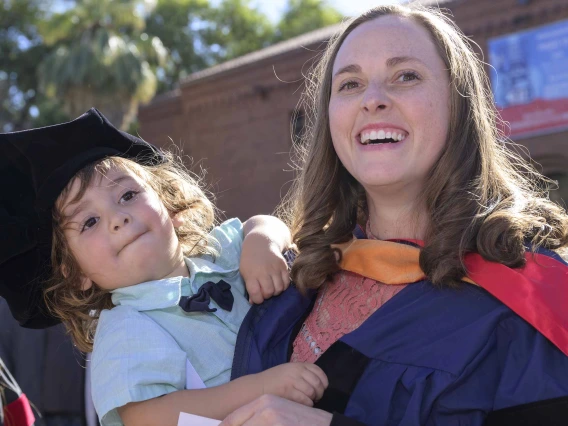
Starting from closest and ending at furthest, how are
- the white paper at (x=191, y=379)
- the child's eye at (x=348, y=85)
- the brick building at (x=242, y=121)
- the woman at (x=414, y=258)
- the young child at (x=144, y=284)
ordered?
the woman at (x=414, y=258), the young child at (x=144, y=284), the white paper at (x=191, y=379), the child's eye at (x=348, y=85), the brick building at (x=242, y=121)

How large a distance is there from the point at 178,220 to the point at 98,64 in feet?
58.8

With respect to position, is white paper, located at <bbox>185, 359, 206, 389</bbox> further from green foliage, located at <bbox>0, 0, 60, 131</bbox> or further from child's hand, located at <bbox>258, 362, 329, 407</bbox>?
green foliage, located at <bbox>0, 0, 60, 131</bbox>

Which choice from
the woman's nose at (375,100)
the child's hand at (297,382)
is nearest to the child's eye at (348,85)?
the woman's nose at (375,100)

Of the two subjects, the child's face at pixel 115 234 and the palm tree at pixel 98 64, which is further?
the palm tree at pixel 98 64

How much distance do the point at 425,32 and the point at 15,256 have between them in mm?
1626

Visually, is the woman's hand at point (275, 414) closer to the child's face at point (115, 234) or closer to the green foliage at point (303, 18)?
the child's face at point (115, 234)

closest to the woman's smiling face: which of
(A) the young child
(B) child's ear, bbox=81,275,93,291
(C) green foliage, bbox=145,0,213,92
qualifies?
(A) the young child

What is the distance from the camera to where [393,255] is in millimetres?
2334

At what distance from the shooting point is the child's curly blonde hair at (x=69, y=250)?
2613 mm

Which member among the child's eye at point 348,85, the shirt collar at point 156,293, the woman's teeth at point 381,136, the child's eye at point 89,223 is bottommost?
the shirt collar at point 156,293

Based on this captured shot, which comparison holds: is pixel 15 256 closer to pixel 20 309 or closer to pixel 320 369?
pixel 20 309

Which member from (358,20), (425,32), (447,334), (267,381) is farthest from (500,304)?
(358,20)

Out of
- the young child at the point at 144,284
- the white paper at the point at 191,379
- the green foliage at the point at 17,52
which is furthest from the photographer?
the green foliage at the point at 17,52

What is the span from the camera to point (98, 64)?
19.8 m
